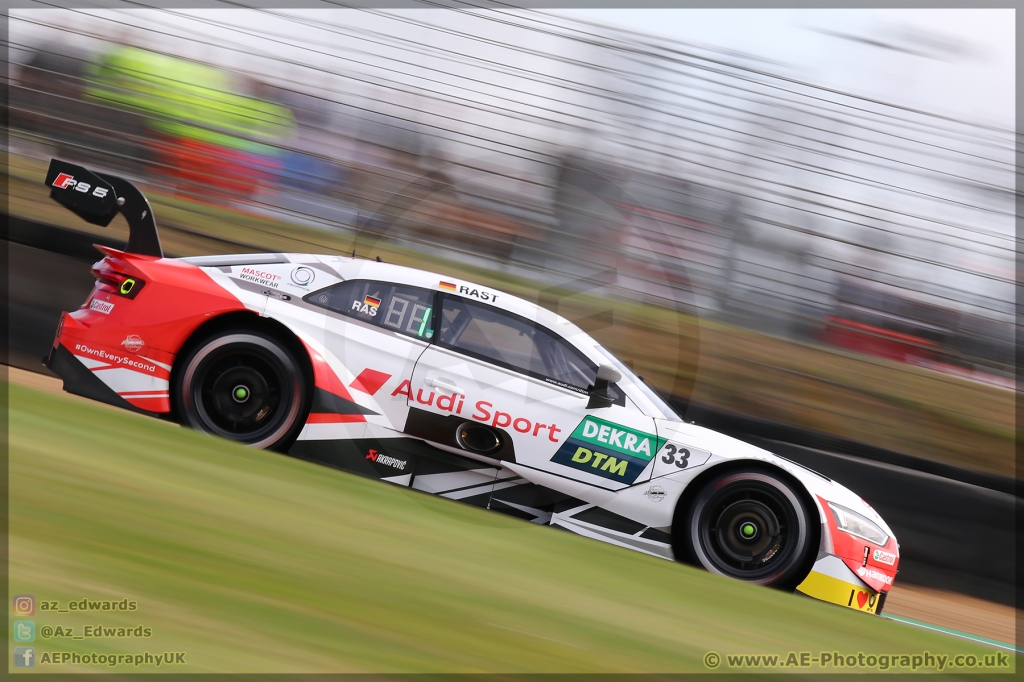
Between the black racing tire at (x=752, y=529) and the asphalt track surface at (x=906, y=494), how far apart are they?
6.74 ft

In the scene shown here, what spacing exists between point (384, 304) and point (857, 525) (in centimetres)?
268

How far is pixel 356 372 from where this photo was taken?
407cm

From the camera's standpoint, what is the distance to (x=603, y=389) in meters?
4.10

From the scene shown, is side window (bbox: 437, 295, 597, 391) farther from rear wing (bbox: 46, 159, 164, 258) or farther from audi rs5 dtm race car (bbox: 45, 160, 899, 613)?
rear wing (bbox: 46, 159, 164, 258)

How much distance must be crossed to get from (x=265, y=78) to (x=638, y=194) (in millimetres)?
3159

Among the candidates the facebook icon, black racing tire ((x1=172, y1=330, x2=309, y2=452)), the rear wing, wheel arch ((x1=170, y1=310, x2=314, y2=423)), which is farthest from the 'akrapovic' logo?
the facebook icon

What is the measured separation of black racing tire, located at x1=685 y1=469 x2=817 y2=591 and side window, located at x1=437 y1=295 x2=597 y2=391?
88 centimetres

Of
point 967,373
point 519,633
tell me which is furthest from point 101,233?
point 967,373

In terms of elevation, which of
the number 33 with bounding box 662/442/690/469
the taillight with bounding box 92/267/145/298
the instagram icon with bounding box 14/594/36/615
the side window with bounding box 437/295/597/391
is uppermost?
the side window with bounding box 437/295/597/391

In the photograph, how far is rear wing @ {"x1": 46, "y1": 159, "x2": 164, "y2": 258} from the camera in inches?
168

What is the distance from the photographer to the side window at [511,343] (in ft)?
13.6

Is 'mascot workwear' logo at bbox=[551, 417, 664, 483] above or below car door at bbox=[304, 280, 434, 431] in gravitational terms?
below

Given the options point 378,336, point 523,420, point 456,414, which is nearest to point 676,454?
point 523,420

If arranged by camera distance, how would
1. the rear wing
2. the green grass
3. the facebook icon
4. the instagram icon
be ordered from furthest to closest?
the rear wing
the green grass
the instagram icon
the facebook icon
